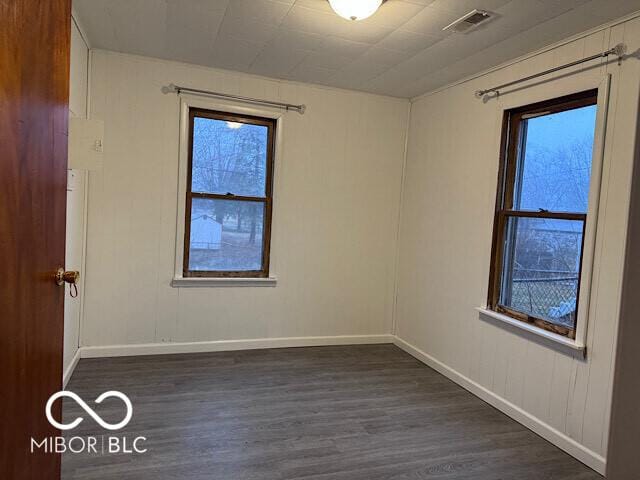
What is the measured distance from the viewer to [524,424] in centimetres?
287

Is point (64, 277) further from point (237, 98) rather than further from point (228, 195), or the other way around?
point (237, 98)

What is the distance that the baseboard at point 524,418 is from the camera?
243cm

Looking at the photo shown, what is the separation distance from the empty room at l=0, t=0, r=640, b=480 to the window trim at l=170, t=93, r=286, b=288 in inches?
0.7

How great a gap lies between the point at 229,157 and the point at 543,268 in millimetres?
2626

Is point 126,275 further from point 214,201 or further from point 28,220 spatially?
point 28,220

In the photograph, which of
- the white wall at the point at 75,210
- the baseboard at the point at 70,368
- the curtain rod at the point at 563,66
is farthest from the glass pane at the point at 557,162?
the baseboard at the point at 70,368

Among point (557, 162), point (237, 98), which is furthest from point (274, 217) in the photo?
point (557, 162)

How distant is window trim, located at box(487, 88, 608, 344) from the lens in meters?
2.54

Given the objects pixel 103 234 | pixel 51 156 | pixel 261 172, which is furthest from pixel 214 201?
pixel 51 156

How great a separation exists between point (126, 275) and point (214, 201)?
951 mm

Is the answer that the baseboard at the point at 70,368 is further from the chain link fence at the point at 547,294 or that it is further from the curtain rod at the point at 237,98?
the chain link fence at the point at 547,294

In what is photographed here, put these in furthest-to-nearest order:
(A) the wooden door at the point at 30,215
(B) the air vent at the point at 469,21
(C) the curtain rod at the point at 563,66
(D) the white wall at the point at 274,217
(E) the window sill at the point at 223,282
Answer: (E) the window sill at the point at 223,282
(D) the white wall at the point at 274,217
(B) the air vent at the point at 469,21
(C) the curtain rod at the point at 563,66
(A) the wooden door at the point at 30,215

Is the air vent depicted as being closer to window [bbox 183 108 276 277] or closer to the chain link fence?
the chain link fence

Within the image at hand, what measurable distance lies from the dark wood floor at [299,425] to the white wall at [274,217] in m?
0.42
